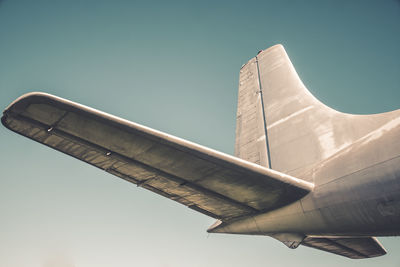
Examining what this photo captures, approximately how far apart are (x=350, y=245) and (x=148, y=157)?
5.94 meters

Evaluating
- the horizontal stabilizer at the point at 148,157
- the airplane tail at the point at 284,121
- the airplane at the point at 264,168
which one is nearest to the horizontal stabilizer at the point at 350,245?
the airplane at the point at 264,168

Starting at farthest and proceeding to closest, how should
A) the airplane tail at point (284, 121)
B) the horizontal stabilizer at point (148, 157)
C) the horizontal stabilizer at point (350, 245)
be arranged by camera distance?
1. the horizontal stabilizer at point (350, 245)
2. the airplane tail at point (284, 121)
3. the horizontal stabilizer at point (148, 157)

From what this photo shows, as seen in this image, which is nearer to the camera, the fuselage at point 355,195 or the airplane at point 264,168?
the fuselage at point 355,195

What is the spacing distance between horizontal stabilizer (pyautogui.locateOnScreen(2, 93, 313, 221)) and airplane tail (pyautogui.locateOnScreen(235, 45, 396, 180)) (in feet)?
4.41

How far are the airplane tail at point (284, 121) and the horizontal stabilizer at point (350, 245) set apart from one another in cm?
222

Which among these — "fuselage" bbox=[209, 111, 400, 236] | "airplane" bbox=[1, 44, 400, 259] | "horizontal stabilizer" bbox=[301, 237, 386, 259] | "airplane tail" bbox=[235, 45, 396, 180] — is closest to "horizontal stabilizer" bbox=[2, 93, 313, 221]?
"airplane" bbox=[1, 44, 400, 259]

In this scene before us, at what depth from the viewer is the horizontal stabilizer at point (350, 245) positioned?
654 centimetres

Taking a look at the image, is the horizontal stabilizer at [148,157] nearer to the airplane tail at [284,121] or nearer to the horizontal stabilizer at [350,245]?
the airplane tail at [284,121]

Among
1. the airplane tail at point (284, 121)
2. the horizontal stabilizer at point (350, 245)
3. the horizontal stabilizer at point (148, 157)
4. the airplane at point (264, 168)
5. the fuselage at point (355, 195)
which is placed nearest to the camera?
the fuselage at point (355, 195)

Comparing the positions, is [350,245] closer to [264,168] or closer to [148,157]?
[264,168]

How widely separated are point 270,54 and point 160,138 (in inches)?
260

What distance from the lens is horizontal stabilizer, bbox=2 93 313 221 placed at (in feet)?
12.6

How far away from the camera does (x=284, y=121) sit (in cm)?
691

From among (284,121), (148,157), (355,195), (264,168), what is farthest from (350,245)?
(148,157)
